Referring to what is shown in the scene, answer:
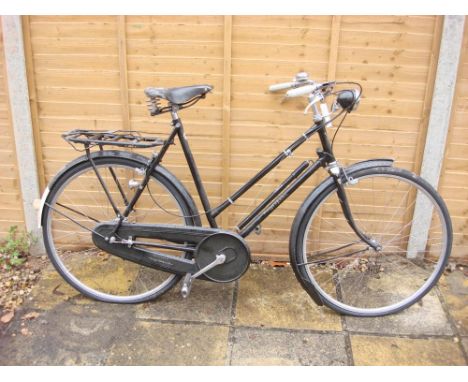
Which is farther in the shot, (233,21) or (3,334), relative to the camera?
(233,21)

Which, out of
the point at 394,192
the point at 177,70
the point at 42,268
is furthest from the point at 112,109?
the point at 394,192

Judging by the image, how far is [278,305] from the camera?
3521mm

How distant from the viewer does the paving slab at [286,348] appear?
3025mm

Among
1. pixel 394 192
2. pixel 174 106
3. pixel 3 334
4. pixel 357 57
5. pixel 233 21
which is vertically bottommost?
pixel 3 334

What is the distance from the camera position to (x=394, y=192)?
384cm

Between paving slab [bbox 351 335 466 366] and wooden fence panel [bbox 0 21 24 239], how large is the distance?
110 inches

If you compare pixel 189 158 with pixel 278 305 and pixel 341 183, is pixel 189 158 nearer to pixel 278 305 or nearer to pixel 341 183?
pixel 341 183

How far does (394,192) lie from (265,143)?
109 cm

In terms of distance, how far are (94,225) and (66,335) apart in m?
1.02

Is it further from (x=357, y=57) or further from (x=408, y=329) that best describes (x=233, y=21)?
(x=408, y=329)

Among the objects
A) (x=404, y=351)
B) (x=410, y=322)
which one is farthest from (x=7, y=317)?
(x=410, y=322)

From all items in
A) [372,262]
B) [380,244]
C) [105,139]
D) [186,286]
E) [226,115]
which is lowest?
[372,262]

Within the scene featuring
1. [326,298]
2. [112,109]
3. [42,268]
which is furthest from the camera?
[42,268]

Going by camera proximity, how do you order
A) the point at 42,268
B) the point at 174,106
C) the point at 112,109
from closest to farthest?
the point at 174,106 < the point at 112,109 < the point at 42,268
